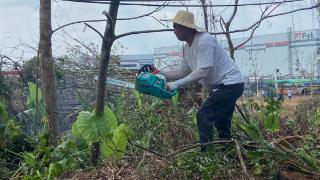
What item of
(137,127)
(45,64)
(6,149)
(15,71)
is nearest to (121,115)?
(137,127)

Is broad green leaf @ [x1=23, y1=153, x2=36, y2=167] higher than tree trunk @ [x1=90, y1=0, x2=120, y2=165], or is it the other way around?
tree trunk @ [x1=90, y1=0, x2=120, y2=165]

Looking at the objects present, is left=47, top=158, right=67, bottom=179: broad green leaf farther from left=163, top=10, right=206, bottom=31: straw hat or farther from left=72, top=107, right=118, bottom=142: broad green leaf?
left=163, top=10, right=206, bottom=31: straw hat

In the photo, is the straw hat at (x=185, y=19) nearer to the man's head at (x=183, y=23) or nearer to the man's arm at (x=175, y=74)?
the man's head at (x=183, y=23)

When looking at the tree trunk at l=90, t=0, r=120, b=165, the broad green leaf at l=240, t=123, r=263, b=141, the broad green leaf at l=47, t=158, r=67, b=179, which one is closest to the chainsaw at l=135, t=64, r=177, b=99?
the tree trunk at l=90, t=0, r=120, b=165

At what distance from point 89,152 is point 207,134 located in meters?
1.15

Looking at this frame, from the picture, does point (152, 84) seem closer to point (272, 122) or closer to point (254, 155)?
point (254, 155)

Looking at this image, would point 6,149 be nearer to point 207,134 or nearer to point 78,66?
point 207,134

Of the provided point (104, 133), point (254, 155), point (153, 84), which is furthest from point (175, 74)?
point (254, 155)

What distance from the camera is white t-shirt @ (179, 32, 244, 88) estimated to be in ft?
18.9

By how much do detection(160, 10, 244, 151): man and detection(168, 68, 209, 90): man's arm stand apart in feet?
0.06

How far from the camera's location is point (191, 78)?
18.5 ft

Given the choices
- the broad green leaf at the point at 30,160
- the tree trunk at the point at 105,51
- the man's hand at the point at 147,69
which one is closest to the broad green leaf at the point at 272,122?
the man's hand at the point at 147,69

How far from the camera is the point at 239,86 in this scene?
6062mm

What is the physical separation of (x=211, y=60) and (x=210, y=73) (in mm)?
259
